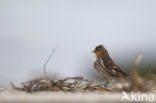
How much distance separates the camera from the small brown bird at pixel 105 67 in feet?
29.3

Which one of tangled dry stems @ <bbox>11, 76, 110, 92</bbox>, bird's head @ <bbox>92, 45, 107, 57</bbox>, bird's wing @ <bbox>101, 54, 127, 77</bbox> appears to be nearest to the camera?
tangled dry stems @ <bbox>11, 76, 110, 92</bbox>

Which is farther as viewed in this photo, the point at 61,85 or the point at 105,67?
the point at 105,67

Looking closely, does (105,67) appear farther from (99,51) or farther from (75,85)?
(75,85)

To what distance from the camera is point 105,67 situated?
9203 mm

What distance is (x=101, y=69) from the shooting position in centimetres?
917

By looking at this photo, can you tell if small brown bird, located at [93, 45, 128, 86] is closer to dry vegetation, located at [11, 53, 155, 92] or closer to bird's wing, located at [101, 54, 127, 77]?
bird's wing, located at [101, 54, 127, 77]

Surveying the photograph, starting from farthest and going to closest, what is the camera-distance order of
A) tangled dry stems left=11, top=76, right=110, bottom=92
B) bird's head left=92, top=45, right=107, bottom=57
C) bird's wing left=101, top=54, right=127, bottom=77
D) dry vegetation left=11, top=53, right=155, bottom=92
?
bird's head left=92, top=45, right=107, bottom=57, bird's wing left=101, top=54, right=127, bottom=77, tangled dry stems left=11, top=76, right=110, bottom=92, dry vegetation left=11, top=53, right=155, bottom=92

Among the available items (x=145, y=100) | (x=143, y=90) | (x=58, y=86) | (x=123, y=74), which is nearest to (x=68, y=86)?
(x=58, y=86)

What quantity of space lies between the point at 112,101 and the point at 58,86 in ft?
5.77

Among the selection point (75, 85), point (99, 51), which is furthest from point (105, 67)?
point (75, 85)

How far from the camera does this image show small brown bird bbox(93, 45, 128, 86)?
892 centimetres

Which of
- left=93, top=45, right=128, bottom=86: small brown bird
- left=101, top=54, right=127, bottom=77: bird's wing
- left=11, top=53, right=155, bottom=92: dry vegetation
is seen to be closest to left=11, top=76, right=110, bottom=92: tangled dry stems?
left=11, top=53, right=155, bottom=92: dry vegetation

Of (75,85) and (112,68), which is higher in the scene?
(112,68)

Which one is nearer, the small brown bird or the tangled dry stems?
the tangled dry stems
